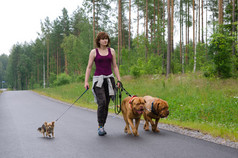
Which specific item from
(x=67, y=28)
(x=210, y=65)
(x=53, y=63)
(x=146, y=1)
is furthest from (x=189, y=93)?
(x=53, y=63)

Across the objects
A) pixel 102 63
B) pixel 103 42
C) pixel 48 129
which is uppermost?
pixel 103 42

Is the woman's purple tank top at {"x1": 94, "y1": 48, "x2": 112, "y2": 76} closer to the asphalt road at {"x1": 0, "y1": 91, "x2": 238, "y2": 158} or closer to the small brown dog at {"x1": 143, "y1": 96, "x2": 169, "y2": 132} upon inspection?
the small brown dog at {"x1": 143, "y1": 96, "x2": 169, "y2": 132}

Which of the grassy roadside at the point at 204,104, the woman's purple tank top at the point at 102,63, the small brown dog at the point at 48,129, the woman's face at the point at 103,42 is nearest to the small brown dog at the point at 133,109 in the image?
the woman's purple tank top at the point at 102,63

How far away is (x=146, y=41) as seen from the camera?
2445 cm

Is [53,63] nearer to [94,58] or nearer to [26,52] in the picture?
[26,52]

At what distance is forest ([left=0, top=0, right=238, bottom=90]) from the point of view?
1351 centimetres

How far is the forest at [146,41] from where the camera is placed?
13508 millimetres

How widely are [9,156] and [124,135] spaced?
248cm

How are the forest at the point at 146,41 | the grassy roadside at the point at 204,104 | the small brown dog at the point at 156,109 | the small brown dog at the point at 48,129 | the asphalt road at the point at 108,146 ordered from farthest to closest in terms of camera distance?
the forest at the point at 146,41, the grassy roadside at the point at 204,104, the small brown dog at the point at 48,129, the small brown dog at the point at 156,109, the asphalt road at the point at 108,146

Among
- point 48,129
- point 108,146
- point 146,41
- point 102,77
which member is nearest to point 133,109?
point 108,146

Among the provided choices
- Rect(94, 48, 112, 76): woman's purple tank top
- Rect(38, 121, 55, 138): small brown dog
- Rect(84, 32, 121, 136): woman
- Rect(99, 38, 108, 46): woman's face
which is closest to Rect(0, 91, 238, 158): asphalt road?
Rect(38, 121, 55, 138): small brown dog

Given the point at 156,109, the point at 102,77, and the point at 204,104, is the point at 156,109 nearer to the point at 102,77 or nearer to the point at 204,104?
the point at 102,77

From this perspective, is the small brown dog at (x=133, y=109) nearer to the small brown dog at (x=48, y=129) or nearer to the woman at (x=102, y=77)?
the woman at (x=102, y=77)

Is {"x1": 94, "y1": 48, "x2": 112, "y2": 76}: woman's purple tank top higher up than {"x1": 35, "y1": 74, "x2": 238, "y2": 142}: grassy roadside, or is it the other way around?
{"x1": 94, "y1": 48, "x2": 112, "y2": 76}: woman's purple tank top
